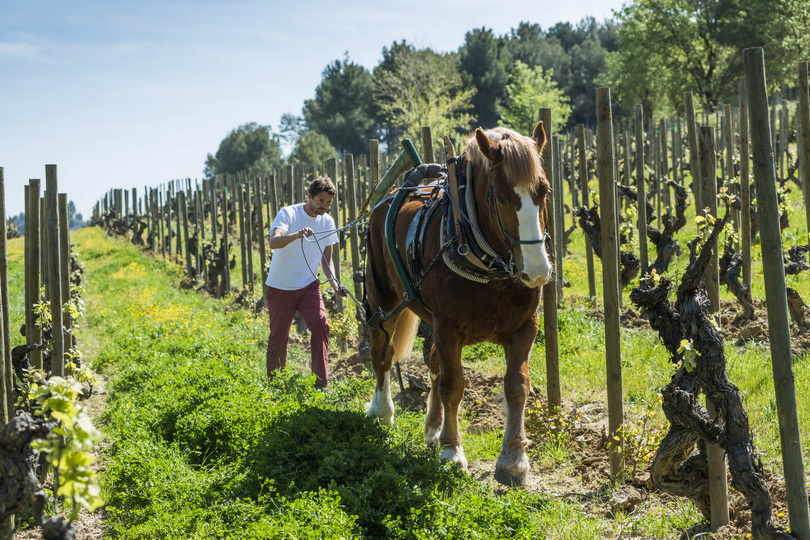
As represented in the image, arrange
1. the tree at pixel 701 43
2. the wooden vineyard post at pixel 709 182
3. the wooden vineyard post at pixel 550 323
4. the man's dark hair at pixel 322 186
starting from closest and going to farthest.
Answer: the wooden vineyard post at pixel 709 182, the wooden vineyard post at pixel 550 323, the man's dark hair at pixel 322 186, the tree at pixel 701 43

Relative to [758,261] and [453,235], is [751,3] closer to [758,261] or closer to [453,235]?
[758,261]

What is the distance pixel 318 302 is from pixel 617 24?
289ft


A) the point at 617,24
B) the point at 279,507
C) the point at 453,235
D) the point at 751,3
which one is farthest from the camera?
the point at 617,24

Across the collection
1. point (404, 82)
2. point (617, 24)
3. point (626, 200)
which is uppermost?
point (617, 24)

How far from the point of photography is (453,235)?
506cm

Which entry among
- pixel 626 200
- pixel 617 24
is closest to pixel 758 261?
pixel 626 200

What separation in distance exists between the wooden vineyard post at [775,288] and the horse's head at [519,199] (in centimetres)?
146

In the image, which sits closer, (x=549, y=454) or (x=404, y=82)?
(x=549, y=454)

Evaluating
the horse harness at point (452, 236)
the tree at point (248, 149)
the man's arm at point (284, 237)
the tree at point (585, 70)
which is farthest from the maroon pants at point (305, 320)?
the tree at point (248, 149)

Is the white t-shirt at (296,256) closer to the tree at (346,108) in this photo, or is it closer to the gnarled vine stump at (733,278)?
the gnarled vine stump at (733,278)

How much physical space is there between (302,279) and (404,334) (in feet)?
5.04

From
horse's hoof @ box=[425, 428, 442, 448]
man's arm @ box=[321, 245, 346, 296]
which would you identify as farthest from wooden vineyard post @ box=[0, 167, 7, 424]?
man's arm @ box=[321, 245, 346, 296]

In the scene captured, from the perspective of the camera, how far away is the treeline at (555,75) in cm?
4556

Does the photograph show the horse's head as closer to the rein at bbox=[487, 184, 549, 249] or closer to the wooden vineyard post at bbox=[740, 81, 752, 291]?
the rein at bbox=[487, 184, 549, 249]
